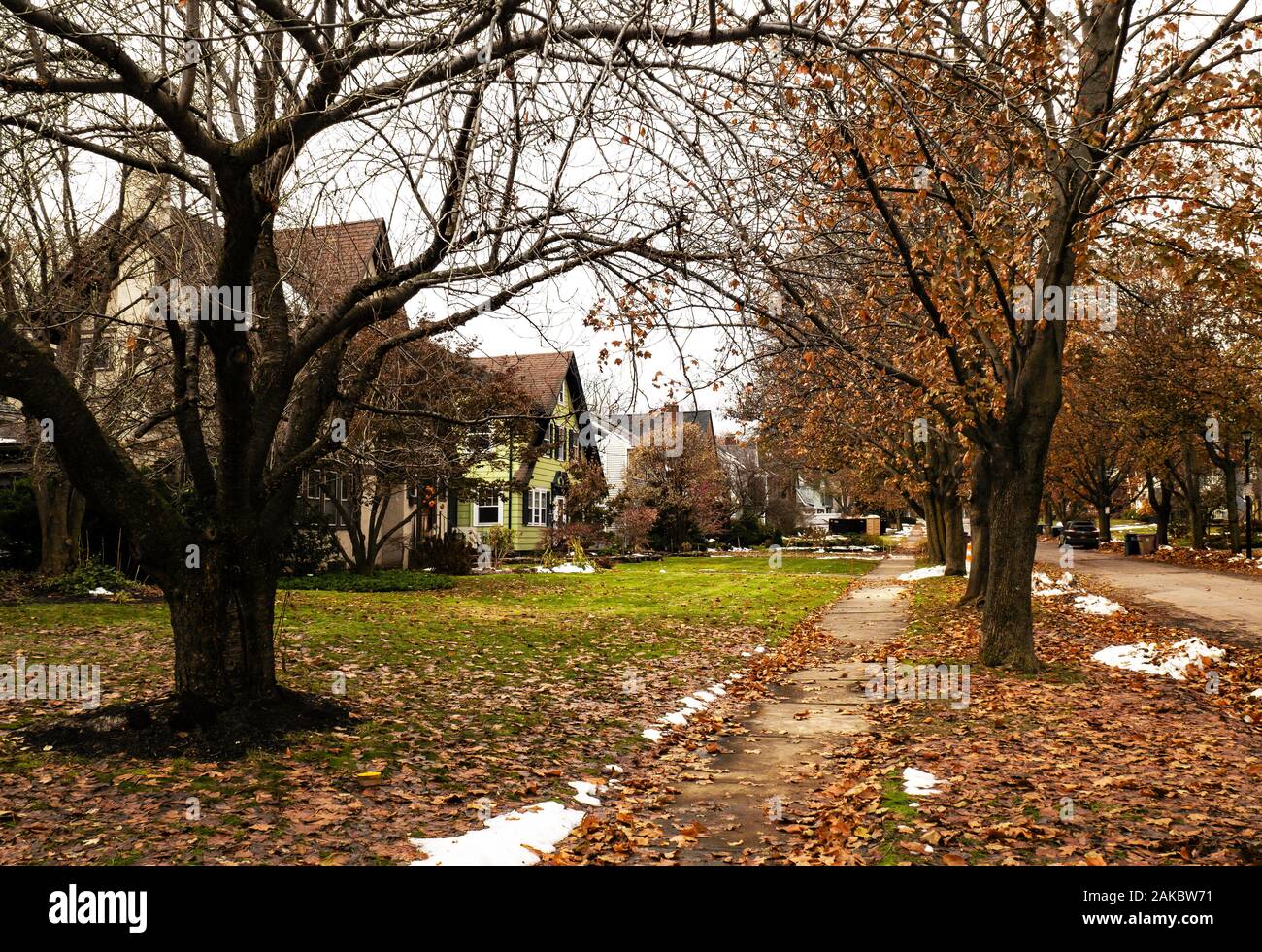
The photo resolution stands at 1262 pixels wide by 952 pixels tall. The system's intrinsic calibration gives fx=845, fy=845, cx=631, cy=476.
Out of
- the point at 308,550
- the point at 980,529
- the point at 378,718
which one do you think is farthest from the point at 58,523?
the point at 980,529

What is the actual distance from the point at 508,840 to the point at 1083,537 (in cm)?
4917

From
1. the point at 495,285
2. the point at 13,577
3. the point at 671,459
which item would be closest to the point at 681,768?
the point at 495,285

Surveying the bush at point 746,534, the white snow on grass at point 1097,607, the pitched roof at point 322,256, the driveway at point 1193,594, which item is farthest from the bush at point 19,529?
the bush at point 746,534

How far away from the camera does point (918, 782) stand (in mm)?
6238

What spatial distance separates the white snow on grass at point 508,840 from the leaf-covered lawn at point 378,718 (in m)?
0.23

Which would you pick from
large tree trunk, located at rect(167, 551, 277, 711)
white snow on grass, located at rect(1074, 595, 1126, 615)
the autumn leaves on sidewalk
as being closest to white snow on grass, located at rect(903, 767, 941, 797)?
the autumn leaves on sidewalk

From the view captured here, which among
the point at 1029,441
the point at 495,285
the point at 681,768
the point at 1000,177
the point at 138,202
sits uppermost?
the point at 138,202

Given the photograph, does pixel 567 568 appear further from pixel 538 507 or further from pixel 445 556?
pixel 538 507

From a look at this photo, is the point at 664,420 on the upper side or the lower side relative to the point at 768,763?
upper

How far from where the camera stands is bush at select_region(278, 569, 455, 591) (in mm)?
19703

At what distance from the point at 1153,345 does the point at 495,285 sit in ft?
93.8
